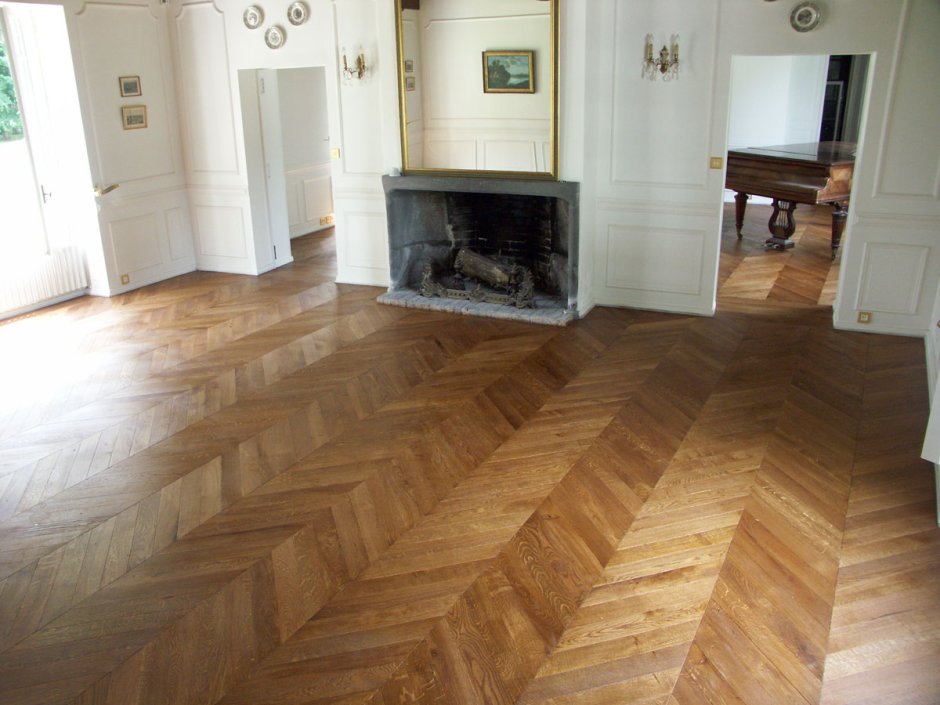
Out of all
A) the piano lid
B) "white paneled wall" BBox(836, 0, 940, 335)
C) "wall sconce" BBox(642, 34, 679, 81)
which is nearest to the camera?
"white paneled wall" BBox(836, 0, 940, 335)

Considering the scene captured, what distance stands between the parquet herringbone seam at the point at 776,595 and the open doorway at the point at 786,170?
121 inches

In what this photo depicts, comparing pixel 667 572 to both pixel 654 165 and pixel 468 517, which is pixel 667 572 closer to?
pixel 468 517

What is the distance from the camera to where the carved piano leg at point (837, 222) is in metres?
7.90

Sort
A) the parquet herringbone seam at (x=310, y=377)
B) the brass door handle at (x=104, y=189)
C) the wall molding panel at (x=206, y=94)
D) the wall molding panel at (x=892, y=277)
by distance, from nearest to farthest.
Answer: the parquet herringbone seam at (x=310, y=377)
the wall molding panel at (x=892, y=277)
the brass door handle at (x=104, y=189)
the wall molding panel at (x=206, y=94)

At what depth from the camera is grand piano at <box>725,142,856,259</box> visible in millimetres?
7258

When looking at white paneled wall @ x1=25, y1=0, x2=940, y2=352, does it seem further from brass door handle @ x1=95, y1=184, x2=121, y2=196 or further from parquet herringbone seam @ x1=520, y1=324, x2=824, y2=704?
parquet herringbone seam @ x1=520, y1=324, x2=824, y2=704

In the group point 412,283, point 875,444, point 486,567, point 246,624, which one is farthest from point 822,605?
point 412,283

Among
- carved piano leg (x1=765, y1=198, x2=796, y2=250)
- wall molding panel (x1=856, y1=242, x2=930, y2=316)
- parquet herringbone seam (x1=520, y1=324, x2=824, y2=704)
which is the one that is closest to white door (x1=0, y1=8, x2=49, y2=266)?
parquet herringbone seam (x1=520, y1=324, x2=824, y2=704)

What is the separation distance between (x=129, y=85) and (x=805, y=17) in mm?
5694

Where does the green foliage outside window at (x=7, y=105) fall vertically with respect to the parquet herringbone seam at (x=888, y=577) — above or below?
above

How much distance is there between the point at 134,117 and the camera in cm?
714

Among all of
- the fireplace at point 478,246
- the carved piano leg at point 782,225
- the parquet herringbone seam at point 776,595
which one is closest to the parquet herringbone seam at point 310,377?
the fireplace at point 478,246

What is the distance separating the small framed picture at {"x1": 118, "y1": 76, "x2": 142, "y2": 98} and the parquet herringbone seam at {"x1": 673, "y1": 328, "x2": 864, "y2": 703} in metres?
6.26

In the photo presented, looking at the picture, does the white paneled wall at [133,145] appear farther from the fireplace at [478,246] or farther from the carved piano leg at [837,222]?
the carved piano leg at [837,222]
